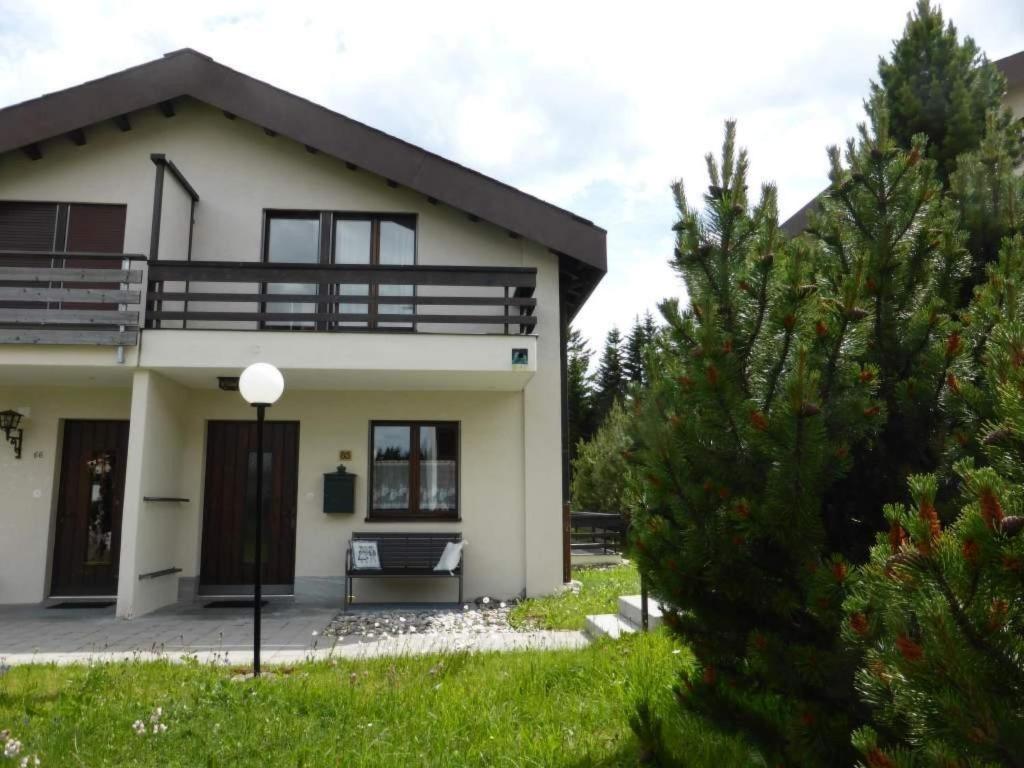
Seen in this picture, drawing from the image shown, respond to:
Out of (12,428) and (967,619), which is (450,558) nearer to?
(12,428)

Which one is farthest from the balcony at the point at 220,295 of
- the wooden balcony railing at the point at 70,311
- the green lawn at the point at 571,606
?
the green lawn at the point at 571,606

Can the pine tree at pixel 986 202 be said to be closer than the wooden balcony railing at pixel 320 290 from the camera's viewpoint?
Yes

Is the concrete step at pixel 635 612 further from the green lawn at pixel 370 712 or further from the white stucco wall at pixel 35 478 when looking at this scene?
the white stucco wall at pixel 35 478

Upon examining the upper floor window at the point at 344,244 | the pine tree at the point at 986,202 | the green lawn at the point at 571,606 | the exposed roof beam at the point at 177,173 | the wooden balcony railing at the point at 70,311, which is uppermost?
the exposed roof beam at the point at 177,173

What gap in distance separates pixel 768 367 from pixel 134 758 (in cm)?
373

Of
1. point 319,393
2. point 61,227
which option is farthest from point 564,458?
point 61,227

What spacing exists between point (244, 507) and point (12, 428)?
320 centimetres

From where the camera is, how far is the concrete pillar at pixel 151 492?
9.00 m

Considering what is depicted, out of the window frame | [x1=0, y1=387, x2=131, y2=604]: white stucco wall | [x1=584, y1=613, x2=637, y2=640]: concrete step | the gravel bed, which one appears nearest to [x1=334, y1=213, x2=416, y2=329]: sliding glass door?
the window frame

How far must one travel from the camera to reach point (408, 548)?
33.3 feet

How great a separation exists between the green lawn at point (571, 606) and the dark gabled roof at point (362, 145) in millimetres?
4361

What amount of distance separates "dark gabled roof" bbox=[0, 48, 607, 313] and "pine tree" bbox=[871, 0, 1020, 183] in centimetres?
535

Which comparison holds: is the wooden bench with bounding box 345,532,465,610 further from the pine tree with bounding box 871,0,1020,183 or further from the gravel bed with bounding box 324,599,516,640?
the pine tree with bounding box 871,0,1020,183

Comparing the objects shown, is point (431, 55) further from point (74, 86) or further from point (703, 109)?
point (74, 86)
